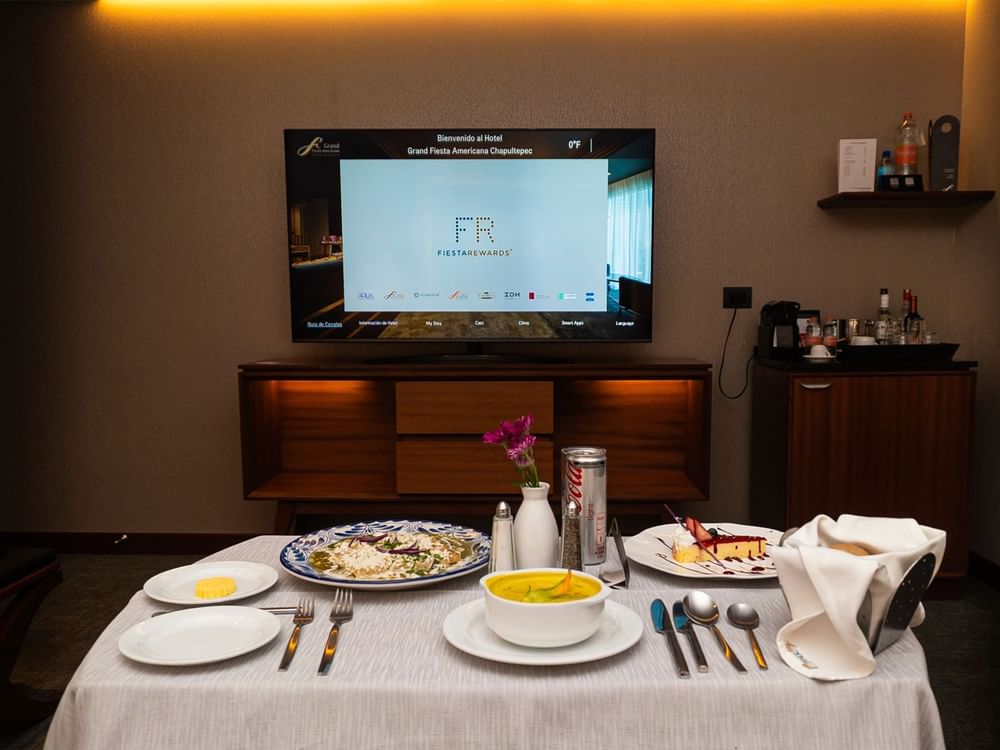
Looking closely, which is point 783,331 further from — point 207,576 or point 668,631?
point 207,576

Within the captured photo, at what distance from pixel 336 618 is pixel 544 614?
287 millimetres

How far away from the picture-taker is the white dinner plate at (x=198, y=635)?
2.87 feet

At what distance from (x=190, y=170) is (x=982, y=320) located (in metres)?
3.27

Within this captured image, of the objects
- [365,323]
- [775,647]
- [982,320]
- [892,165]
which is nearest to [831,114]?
[892,165]

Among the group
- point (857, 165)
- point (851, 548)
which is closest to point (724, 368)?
point (857, 165)

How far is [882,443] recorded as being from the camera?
2.85m

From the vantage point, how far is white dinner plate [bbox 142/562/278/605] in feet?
3.48

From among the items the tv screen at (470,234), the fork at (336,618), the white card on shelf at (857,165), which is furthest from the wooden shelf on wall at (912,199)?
the fork at (336,618)

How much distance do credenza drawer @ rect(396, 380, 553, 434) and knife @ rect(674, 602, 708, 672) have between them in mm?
1906

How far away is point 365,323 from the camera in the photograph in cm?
313

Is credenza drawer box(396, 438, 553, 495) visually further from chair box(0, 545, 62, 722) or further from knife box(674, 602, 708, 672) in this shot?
knife box(674, 602, 708, 672)

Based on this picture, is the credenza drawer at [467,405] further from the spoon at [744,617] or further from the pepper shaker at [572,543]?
the spoon at [744,617]

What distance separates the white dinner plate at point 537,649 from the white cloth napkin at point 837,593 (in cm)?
18

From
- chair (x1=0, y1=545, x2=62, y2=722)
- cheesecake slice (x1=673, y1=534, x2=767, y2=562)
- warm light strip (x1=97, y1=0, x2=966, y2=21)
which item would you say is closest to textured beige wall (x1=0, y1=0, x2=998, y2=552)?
warm light strip (x1=97, y1=0, x2=966, y2=21)
